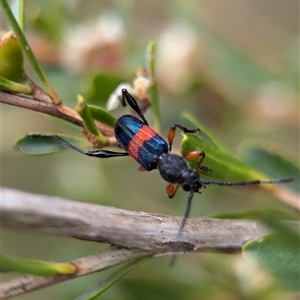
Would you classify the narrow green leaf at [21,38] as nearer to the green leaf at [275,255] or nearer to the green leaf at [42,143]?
the green leaf at [42,143]

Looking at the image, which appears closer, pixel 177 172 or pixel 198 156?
pixel 198 156

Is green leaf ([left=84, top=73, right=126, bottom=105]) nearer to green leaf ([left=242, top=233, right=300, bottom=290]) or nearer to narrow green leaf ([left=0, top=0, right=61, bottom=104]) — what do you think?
narrow green leaf ([left=0, top=0, right=61, bottom=104])

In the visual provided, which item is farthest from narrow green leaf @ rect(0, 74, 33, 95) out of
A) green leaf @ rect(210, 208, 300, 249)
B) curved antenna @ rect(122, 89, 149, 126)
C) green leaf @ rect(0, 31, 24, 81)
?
green leaf @ rect(210, 208, 300, 249)

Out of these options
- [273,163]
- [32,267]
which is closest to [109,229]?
[32,267]

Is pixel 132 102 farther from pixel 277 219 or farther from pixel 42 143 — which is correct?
A: pixel 277 219

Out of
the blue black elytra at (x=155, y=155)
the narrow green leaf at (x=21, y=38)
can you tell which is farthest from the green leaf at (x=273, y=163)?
the narrow green leaf at (x=21, y=38)

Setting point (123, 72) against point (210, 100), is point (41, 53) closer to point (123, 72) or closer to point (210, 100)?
point (123, 72)
